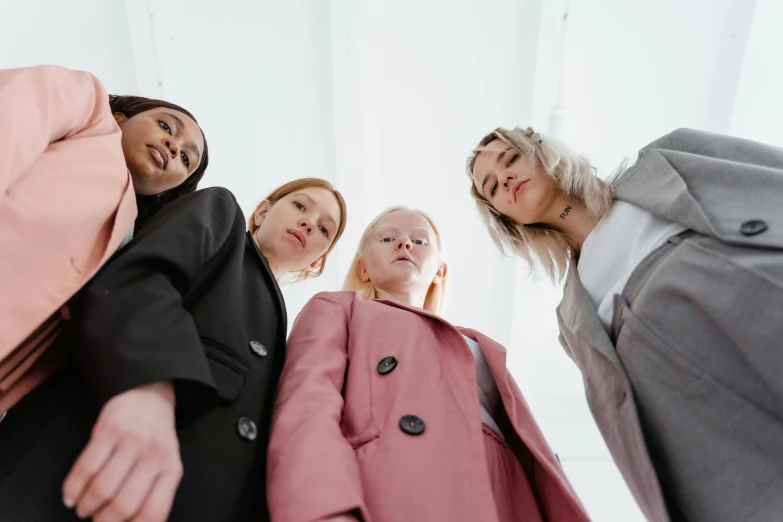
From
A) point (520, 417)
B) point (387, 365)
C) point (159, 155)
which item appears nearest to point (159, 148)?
point (159, 155)

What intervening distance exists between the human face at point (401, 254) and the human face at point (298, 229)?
147 millimetres

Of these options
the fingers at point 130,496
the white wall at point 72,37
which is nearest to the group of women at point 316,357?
the fingers at point 130,496

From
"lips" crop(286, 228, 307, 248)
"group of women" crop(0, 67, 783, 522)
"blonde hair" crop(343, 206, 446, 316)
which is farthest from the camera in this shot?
"blonde hair" crop(343, 206, 446, 316)

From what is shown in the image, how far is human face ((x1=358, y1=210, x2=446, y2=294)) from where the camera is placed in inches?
70.2

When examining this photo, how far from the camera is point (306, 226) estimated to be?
5.61 ft

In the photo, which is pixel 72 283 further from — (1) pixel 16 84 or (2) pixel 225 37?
(2) pixel 225 37

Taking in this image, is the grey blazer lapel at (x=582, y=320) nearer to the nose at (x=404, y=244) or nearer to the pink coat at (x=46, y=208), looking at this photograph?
the nose at (x=404, y=244)

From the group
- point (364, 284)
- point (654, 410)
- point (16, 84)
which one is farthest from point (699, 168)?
point (16, 84)

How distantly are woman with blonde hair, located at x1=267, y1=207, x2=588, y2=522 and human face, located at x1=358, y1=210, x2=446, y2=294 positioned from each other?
345mm

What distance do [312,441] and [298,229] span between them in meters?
0.86

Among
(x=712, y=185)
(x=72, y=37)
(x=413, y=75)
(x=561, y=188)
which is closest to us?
(x=712, y=185)

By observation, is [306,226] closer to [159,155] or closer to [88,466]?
[159,155]

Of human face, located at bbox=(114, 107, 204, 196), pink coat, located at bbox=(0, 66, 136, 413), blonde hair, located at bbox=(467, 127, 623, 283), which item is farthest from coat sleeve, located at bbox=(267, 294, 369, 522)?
blonde hair, located at bbox=(467, 127, 623, 283)

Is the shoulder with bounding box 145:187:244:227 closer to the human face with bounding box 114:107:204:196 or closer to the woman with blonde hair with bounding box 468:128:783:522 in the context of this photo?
the human face with bounding box 114:107:204:196
